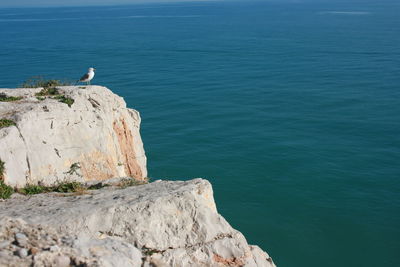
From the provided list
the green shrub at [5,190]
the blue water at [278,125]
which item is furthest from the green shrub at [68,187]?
the blue water at [278,125]

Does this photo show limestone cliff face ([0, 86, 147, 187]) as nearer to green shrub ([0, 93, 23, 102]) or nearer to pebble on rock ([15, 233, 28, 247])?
green shrub ([0, 93, 23, 102])

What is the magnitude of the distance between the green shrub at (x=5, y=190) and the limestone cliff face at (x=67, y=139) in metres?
0.29

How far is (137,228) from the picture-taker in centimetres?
1152

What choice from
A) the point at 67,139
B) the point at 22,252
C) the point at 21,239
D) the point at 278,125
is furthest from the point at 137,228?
the point at 278,125

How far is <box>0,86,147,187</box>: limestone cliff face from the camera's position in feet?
52.0

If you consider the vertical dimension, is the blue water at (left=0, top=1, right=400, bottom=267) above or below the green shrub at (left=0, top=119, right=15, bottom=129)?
below

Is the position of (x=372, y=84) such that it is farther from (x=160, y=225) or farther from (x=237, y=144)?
(x=160, y=225)

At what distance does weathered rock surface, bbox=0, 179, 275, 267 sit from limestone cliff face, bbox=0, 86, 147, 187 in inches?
Answer: 109

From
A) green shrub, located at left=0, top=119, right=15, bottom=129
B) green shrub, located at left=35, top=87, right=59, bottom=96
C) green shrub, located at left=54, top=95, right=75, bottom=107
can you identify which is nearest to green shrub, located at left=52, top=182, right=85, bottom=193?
green shrub, located at left=0, top=119, right=15, bottom=129

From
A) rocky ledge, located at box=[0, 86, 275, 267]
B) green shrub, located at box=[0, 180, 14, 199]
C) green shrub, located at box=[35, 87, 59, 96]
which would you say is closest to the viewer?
rocky ledge, located at box=[0, 86, 275, 267]

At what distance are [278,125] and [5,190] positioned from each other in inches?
1364

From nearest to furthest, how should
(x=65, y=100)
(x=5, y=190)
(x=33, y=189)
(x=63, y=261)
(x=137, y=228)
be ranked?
(x=63, y=261), (x=137, y=228), (x=5, y=190), (x=33, y=189), (x=65, y=100)

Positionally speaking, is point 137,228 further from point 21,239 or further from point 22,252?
point 22,252

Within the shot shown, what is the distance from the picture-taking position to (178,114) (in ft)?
165
